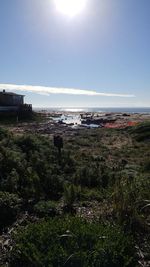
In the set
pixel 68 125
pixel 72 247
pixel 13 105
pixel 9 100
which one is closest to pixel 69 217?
pixel 72 247

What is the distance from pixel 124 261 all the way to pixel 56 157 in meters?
8.70

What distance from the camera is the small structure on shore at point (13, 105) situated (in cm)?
5484

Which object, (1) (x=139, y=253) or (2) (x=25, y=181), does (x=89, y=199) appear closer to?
(2) (x=25, y=181)

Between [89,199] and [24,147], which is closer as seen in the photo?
[89,199]

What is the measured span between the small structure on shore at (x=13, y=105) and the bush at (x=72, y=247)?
4850 cm

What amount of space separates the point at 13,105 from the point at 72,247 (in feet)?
198

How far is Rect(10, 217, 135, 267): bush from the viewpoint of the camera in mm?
4387

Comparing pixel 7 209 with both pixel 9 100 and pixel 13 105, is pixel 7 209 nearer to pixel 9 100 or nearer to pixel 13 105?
pixel 13 105

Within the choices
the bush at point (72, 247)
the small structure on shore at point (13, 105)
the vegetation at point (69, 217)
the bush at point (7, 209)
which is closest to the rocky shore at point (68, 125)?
the small structure on shore at point (13, 105)

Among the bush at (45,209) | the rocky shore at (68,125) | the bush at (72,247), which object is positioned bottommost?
the rocky shore at (68,125)

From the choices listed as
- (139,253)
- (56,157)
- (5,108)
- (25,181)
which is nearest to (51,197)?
(25,181)

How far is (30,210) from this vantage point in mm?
7340

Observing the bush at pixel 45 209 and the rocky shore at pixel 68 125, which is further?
the rocky shore at pixel 68 125

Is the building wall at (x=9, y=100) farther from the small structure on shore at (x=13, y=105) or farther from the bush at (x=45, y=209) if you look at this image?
the bush at (x=45, y=209)
